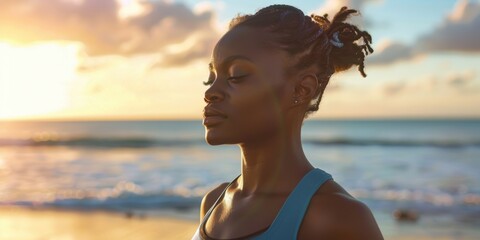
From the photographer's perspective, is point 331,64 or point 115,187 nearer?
point 331,64

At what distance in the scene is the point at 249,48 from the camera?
1.72 meters

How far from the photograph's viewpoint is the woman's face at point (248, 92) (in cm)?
169

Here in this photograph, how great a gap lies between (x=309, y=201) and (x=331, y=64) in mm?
423

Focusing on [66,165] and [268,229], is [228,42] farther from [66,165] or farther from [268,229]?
[66,165]


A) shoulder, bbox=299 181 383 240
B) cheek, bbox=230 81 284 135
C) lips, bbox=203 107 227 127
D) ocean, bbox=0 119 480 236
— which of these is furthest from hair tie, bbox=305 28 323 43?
ocean, bbox=0 119 480 236

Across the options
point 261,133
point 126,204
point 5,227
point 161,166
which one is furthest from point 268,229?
point 161,166

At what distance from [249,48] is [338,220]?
467 mm

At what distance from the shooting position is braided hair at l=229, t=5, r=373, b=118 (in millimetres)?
1761

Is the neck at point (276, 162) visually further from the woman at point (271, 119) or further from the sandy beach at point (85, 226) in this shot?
the sandy beach at point (85, 226)

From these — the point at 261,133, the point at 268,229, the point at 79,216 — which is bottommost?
the point at 79,216

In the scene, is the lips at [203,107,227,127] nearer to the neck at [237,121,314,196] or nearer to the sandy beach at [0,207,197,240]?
the neck at [237,121,314,196]

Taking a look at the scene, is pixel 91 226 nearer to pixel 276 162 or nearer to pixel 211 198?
pixel 211 198

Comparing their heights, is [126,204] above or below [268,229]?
below

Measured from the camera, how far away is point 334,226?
1557 mm
